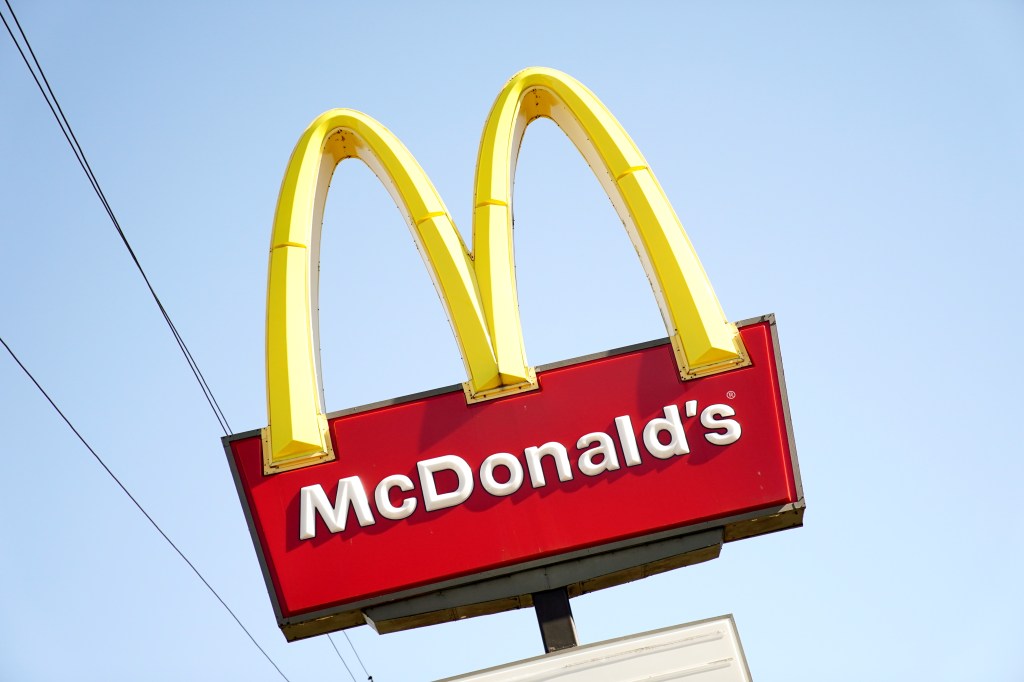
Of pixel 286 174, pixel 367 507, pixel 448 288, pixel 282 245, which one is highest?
pixel 286 174

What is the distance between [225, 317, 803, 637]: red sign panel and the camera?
820 centimetres

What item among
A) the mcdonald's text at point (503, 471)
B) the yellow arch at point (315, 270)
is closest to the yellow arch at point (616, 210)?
the yellow arch at point (315, 270)

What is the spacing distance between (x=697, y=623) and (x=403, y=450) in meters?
2.47

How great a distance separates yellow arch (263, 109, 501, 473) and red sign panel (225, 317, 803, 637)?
211 mm

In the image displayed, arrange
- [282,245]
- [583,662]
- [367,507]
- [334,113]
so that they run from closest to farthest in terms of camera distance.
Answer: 1. [583,662]
2. [367,507]
3. [282,245]
4. [334,113]

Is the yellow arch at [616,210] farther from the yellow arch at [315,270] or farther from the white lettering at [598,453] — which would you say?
the white lettering at [598,453]

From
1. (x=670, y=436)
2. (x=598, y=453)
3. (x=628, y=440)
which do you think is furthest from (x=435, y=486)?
(x=670, y=436)

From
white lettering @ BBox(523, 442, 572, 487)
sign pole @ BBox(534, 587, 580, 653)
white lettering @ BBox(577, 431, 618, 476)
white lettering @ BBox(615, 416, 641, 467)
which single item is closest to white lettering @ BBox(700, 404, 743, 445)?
white lettering @ BBox(615, 416, 641, 467)

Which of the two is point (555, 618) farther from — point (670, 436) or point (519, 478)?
point (670, 436)

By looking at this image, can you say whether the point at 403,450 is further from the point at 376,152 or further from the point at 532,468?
the point at 376,152

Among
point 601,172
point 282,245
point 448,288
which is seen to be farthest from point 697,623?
point 282,245

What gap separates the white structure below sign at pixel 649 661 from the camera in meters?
7.74

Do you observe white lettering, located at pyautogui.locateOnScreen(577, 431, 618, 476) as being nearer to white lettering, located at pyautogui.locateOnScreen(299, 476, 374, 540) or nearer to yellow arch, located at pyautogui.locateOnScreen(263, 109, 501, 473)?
yellow arch, located at pyautogui.locateOnScreen(263, 109, 501, 473)

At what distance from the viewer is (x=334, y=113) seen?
9.72 meters
